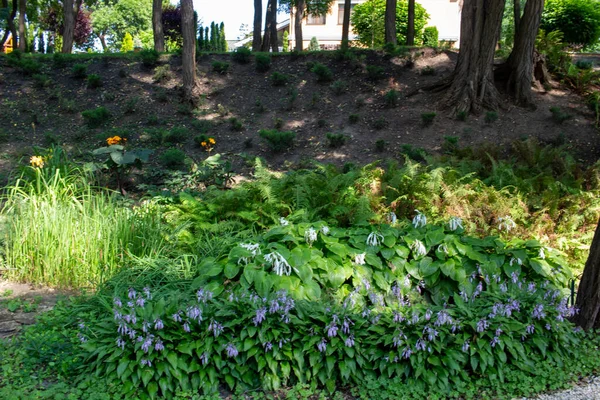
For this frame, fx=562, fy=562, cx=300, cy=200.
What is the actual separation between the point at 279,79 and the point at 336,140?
327 centimetres

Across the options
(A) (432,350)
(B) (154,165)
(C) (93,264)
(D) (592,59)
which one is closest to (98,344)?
(C) (93,264)

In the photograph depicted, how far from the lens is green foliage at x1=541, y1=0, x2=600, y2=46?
777 inches

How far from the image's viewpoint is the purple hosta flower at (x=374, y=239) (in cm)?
472

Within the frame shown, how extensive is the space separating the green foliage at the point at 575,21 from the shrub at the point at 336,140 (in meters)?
12.6

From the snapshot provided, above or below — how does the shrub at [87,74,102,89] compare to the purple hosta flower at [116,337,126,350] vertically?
above

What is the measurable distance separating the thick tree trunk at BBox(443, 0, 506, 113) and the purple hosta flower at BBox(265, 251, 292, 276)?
27.4 ft

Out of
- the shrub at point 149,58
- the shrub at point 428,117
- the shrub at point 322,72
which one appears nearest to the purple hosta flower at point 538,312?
the shrub at point 428,117

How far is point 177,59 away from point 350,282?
11.6 meters

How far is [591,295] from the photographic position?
4.47m

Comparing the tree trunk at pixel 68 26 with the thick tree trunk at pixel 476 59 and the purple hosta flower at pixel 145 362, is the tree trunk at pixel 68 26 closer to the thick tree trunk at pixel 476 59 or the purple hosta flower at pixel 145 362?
the thick tree trunk at pixel 476 59

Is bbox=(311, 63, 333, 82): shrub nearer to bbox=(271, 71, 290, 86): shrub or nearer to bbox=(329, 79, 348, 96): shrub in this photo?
bbox=(329, 79, 348, 96): shrub

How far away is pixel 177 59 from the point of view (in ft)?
48.2

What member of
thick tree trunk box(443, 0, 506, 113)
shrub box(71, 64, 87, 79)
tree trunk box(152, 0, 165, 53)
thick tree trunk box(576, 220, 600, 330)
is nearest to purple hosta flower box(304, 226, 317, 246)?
thick tree trunk box(576, 220, 600, 330)

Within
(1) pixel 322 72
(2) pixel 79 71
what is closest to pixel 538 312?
(1) pixel 322 72
